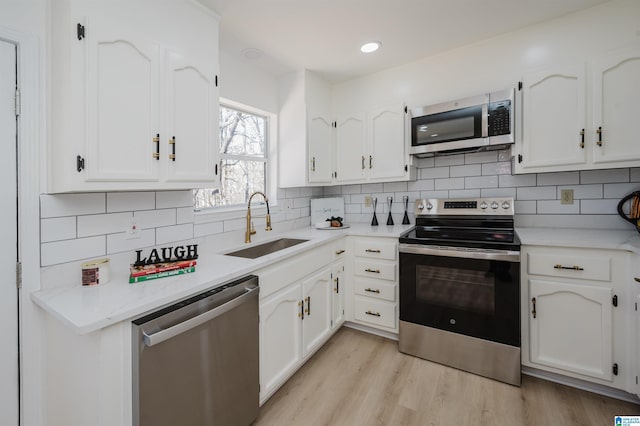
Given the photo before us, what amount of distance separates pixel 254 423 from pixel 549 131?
8.89ft

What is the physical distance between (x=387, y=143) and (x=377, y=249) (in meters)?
1.02

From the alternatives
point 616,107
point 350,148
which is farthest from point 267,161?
point 616,107

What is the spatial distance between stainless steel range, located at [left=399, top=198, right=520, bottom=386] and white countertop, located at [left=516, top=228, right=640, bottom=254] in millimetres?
124

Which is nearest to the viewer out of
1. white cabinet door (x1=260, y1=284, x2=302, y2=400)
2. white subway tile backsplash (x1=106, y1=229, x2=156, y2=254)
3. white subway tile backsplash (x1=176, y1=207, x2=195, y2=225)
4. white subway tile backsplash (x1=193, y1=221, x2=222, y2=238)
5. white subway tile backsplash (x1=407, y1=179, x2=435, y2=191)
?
white subway tile backsplash (x1=106, y1=229, x2=156, y2=254)

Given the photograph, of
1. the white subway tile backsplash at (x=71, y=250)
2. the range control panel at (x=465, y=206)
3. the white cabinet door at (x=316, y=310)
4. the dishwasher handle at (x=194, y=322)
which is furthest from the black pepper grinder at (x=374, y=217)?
the white subway tile backsplash at (x=71, y=250)

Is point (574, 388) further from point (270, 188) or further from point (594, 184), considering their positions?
point (270, 188)

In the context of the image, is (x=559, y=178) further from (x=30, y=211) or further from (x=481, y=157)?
(x=30, y=211)

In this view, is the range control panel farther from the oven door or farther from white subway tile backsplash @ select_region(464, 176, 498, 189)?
the oven door

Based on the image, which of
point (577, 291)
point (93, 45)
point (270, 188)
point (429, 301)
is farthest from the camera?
point (270, 188)

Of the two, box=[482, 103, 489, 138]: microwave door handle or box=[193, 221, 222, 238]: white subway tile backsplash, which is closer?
box=[193, 221, 222, 238]: white subway tile backsplash

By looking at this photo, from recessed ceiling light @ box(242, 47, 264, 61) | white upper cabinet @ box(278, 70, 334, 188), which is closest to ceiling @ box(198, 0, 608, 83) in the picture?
recessed ceiling light @ box(242, 47, 264, 61)

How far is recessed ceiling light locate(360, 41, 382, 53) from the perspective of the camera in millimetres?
2287

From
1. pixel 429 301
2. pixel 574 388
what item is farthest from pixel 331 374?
pixel 574 388

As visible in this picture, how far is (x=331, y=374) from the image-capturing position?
2068 millimetres
